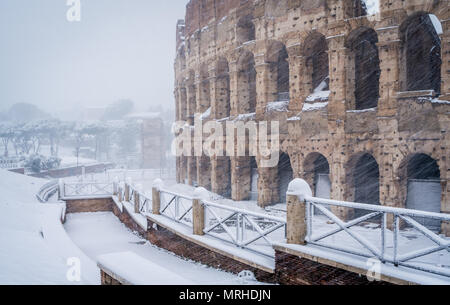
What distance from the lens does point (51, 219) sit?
1198cm

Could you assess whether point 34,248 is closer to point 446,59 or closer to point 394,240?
point 394,240

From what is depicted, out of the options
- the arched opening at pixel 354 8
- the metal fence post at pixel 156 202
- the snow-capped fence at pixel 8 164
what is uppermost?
the arched opening at pixel 354 8

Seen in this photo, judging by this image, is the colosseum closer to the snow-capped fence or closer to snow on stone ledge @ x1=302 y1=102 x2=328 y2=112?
snow on stone ledge @ x1=302 y1=102 x2=328 y2=112

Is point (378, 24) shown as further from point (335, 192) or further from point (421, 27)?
point (335, 192)

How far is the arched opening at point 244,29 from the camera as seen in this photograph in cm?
1638

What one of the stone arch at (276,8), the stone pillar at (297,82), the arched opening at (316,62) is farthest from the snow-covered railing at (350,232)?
the stone arch at (276,8)

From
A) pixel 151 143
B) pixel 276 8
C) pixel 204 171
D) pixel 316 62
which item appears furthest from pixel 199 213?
pixel 151 143

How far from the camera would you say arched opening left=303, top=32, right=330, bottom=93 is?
13672 mm

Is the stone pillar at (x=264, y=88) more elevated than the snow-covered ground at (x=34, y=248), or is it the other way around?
the stone pillar at (x=264, y=88)

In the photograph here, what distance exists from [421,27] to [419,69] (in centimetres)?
146

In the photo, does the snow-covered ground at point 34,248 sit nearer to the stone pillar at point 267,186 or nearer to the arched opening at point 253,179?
the stone pillar at point 267,186

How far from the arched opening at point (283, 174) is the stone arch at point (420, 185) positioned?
5033 millimetres

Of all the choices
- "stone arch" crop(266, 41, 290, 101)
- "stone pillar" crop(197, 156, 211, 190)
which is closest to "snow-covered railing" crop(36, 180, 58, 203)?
"stone pillar" crop(197, 156, 211, 190)
